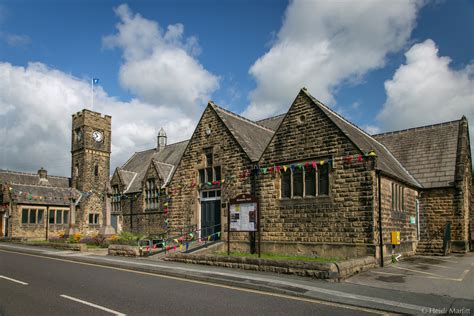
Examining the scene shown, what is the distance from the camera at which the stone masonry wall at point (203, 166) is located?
876 inches

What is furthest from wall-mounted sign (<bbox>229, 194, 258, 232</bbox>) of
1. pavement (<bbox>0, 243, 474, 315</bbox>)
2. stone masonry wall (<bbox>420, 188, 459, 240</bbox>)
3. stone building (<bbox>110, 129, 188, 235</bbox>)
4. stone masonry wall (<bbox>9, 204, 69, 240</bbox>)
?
stone masonry wall (<bbox>9, 204, 69, 240</bbox>)

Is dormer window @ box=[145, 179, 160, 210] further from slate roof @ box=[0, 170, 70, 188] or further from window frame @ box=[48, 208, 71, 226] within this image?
slate roof @ box=[0, 170, 70, 188]

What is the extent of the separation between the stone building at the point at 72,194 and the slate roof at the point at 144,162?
2811 millimetres

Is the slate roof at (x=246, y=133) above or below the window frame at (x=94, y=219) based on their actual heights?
above

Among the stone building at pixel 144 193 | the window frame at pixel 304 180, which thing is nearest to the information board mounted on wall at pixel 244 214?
the window frame at pixel 304 180

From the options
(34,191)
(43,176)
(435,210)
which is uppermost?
(43,176)

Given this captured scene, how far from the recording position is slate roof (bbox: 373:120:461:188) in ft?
76.5

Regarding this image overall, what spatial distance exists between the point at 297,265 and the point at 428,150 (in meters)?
16.5

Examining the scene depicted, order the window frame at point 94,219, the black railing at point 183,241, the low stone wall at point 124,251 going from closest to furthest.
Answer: the low stone wall at point 124,251
the black railing at point 183,241
the window frame at point 94,219

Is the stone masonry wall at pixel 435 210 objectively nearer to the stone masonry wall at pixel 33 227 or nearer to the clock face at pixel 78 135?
the stone masonry wall at pixel 33 227

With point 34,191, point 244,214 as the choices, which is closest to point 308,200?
point 244,214

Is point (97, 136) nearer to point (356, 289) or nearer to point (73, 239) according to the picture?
point (73, 239)

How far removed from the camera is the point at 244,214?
57.3ft

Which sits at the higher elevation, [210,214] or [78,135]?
[78,135]
